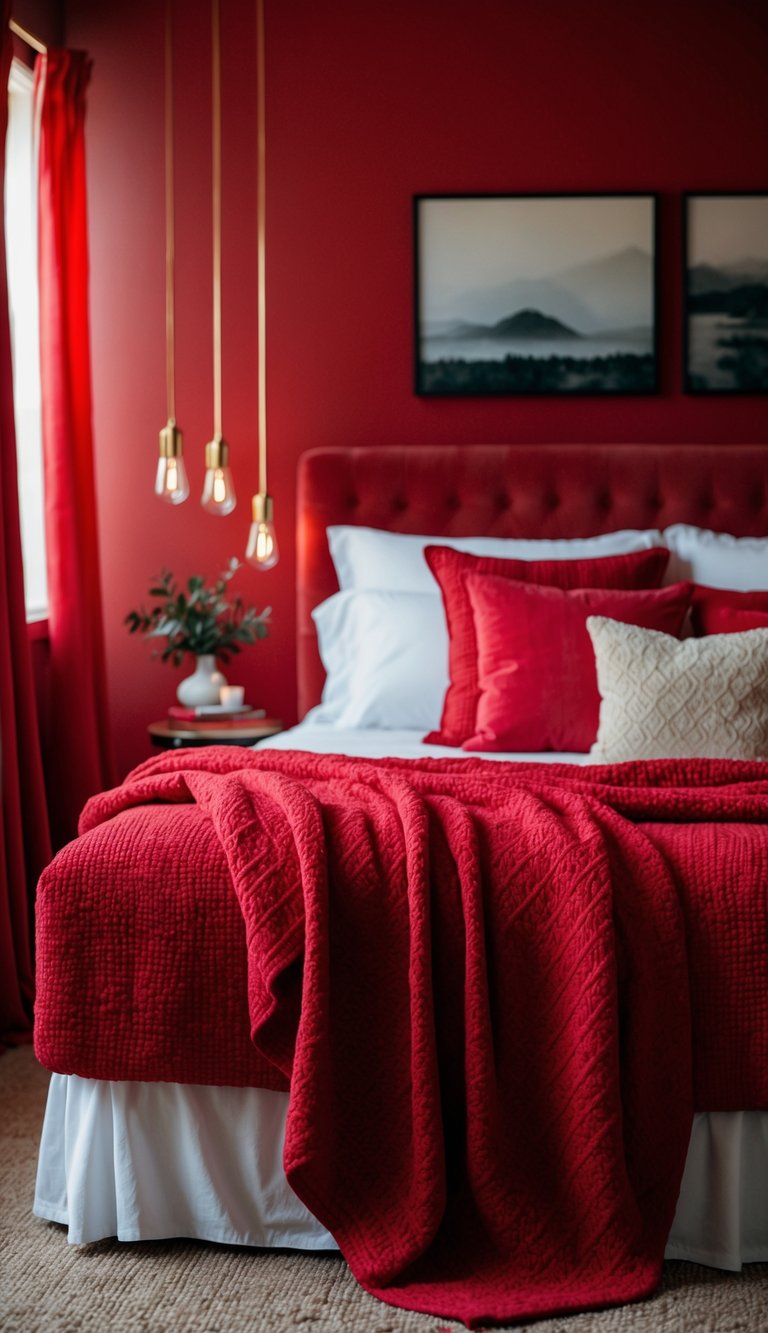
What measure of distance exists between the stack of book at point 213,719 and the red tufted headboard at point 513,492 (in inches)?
12.0

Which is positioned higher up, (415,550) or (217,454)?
(217,454)

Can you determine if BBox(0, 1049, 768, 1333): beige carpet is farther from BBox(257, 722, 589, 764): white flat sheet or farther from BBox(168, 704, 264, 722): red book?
BBox(168, 704, 264, 722): red book

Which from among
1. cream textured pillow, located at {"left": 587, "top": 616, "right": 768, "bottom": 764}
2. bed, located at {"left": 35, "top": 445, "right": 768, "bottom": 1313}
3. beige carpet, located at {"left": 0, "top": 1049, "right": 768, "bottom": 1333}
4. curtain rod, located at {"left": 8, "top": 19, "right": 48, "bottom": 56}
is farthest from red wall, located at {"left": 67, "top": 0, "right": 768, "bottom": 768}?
beige carpet, located at {"left": 0, "top": 1049, "right": 768, "bottom": 1333}

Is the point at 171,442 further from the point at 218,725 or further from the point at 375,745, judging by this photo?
the point at 375,745

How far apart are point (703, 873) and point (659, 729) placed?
2.49 feet

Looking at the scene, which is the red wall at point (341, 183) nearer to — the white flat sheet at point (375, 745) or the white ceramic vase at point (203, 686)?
the white ceramic vase at point (203, 686)

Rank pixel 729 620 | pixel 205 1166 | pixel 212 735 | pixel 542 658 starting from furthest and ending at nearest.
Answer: pixel 212 735 → pixel 729 620 → pixel 542 658 → pixel 205 1166

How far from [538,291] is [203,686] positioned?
167cm

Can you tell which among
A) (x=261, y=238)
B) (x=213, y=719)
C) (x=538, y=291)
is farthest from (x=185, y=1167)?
(x=538, y=291)

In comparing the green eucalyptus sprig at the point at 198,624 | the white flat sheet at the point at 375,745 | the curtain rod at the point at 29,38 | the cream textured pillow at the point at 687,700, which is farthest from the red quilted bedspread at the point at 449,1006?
the curtain rod at the point at 29,38

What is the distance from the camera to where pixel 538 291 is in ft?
14.1

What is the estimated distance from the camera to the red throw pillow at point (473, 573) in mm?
3447

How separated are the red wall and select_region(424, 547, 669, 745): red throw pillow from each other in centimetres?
83

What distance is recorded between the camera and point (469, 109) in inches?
169
